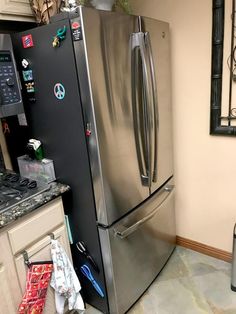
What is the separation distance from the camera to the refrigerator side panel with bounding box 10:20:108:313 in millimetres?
1304

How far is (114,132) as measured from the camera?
137cm

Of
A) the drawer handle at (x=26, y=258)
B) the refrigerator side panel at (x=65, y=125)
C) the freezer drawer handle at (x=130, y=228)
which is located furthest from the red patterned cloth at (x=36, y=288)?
the freezer drawer handle at (x=130, y=228)

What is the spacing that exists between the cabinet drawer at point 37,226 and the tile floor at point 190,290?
71cm

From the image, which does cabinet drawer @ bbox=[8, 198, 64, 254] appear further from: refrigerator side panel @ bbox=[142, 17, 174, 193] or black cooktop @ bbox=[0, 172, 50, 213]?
refrigerator side panel @ bbox=[142, 17, 174, 193]

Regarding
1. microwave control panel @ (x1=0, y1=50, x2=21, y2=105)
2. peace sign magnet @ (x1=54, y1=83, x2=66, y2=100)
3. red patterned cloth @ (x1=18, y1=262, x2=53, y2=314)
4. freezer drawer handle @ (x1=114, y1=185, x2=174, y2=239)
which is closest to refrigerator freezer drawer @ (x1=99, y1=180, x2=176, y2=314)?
freezer drawer handle @ (x1=114, y1=185, x2=174, y2=239)

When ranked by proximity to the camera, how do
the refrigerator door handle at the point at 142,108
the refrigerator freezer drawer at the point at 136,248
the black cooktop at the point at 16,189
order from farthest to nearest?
the refrigerator freezer drawer at the point at 136,248 < the refrigerator door handle at the point at 142,108 < the black cooktop at the point at 16,189

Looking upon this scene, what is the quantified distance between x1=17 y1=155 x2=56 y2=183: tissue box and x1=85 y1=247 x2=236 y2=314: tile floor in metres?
0.91

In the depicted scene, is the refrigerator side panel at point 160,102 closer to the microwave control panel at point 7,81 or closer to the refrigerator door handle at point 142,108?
the refrigerator door handle at point 142,108

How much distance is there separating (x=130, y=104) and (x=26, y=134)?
67 cm

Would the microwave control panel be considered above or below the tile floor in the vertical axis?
above

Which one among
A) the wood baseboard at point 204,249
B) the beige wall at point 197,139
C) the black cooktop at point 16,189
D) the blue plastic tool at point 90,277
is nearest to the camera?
the black cooktop at point 16,189

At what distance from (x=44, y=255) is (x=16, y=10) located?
1.32 m

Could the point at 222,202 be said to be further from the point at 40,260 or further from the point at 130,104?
the point at 40,260

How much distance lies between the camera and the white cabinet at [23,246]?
126cm
